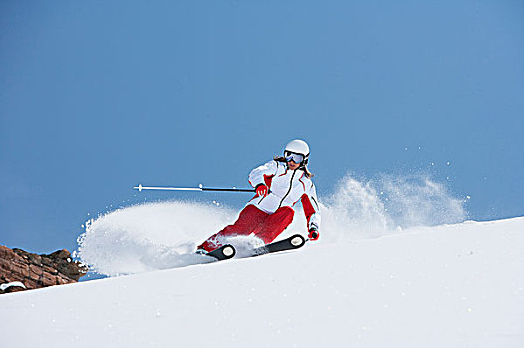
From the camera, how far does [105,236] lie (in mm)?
5984

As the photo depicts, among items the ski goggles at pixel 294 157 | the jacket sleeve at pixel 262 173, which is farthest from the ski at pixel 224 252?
the ski goggles at pixel 294 157

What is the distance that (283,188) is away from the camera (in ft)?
→ 17.4

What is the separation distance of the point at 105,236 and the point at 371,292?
4.01 m

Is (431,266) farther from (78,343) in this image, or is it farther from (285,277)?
(78,343)

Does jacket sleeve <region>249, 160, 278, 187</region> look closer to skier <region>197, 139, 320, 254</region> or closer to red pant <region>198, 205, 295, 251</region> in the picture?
skier <region>197, 139, 320, 254</region>

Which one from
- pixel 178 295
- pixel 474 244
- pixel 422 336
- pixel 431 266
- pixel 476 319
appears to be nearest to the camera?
pixel 422 336

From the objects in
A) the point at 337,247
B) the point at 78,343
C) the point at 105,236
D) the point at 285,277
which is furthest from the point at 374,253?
the point at 105,236

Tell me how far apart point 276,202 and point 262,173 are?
33 centimetres

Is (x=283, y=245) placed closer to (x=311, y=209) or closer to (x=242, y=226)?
(x=242, y=226)

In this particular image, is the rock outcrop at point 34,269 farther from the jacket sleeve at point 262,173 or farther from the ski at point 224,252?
the jacket sleeve at point 262,173

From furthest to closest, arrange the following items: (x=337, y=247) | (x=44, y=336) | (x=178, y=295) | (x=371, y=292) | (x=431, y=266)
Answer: (x=337, y=247), (x=431, y=266), (x=178, y=295), (x=371, y=292), (x=44, y=336)

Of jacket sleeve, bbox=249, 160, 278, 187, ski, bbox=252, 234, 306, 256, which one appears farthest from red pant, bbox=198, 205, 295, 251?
jacket sleeve, bbox=249, 160, 278, 187

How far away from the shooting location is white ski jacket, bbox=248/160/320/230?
530 cm

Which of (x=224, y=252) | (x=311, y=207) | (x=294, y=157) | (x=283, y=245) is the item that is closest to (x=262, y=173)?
(x=294, y=157)
